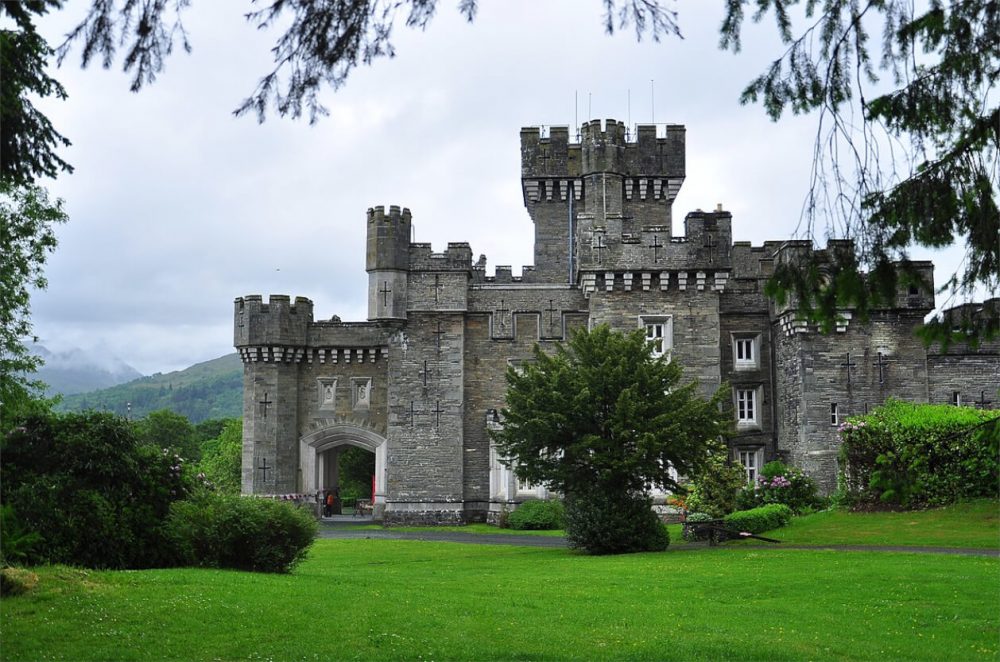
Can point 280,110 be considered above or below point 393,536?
above

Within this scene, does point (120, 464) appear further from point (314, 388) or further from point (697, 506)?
point (314, 388)

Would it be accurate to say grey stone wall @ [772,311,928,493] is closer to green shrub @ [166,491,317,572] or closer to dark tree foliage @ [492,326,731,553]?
dark tree foliage @ [492,326,731,553]

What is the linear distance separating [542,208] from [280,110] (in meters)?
34.3

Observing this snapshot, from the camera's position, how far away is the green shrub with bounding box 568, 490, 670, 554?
23156 millimetres

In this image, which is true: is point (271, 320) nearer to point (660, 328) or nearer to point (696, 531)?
point (660, 328)

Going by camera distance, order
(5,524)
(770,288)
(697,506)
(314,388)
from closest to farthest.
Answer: (770,288) → (5,524) → (697,506) → (314,388)

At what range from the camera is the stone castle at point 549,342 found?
34000 mm

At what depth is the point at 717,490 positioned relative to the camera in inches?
1168

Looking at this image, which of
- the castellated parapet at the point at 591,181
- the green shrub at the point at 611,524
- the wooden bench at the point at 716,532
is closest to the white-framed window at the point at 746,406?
the castellated parapet at the point at 591,181

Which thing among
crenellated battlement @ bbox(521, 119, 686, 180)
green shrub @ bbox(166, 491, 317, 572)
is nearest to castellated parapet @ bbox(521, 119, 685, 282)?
crenellated battlement @ bbox(521, 119, 686, 180)

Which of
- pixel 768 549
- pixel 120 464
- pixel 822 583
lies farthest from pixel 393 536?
pixel 822 583

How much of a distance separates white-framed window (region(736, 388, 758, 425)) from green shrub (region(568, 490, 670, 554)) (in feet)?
45.6

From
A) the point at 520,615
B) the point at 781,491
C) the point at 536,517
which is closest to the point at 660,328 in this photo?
the point at 781,491

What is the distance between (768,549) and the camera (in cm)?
2283
